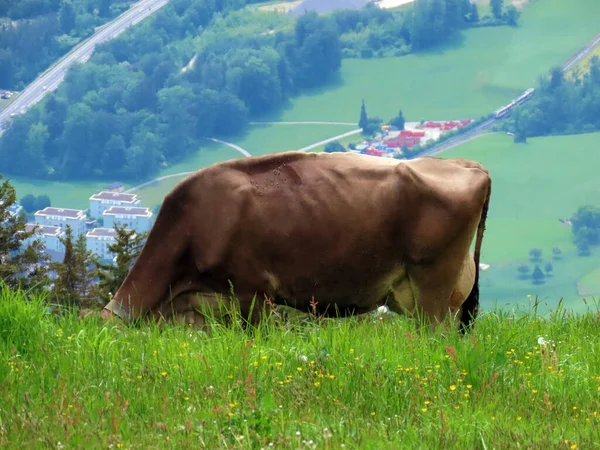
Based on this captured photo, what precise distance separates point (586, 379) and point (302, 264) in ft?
10.7

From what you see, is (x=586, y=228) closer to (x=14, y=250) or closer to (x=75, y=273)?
(x=75, y=273)

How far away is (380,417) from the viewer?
623 cm

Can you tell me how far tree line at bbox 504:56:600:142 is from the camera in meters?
183

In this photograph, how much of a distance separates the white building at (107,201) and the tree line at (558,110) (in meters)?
66.7

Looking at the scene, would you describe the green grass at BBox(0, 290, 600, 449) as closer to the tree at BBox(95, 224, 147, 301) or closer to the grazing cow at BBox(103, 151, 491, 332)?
the grazing cow at BBox(103, 151, 491, 332)

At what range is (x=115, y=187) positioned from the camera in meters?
174

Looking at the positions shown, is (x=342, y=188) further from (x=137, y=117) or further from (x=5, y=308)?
(x=137, y=117)

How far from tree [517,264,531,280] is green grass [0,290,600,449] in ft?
439

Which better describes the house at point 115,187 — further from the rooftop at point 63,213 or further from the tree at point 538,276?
the tree at point 538,276

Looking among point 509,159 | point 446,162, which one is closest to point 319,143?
point 509,159

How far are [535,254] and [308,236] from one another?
141m

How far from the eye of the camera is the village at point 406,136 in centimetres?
16775

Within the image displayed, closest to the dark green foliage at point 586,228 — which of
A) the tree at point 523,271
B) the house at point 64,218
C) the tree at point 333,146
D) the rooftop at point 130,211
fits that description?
the tree at point 523,271

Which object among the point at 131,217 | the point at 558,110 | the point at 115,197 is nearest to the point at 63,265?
the point at 131,217
